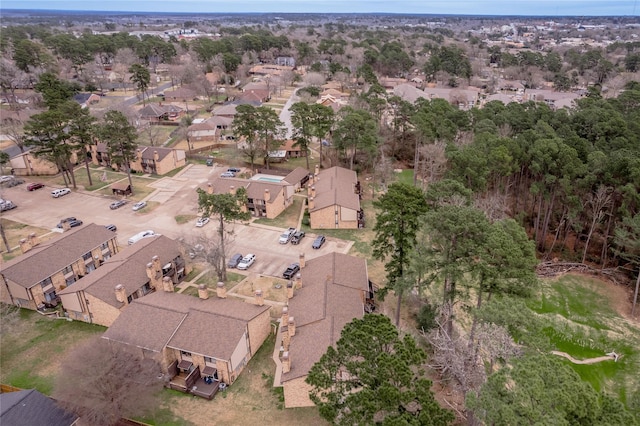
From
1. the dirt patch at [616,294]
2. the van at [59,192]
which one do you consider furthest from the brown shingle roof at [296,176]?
the dirt patch at [616,294]

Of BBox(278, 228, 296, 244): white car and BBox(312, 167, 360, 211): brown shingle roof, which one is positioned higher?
BBox(312, 167, 360, 211): brown shingle roof

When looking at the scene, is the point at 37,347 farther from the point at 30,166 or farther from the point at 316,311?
the point at 30,166

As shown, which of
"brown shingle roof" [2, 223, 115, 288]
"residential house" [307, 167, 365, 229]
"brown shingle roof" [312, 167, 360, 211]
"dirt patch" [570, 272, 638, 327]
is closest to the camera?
"brown shingle roof" [2, 223, 115, 288]

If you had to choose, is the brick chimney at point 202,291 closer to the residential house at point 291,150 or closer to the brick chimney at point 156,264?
the brick chimney at point 156,264

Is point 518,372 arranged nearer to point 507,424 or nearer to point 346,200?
point 507,424

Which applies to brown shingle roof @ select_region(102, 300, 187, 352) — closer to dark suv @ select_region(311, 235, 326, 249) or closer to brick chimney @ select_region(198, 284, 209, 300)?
brick chimney @ select_region(198, 284, 209, 300)

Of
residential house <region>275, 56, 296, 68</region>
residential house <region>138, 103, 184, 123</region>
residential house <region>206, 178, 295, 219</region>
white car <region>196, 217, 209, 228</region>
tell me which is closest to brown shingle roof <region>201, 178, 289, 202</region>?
residential house <region>206, 178, 295, 219</region>

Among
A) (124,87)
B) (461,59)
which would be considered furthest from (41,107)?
(461,59)
